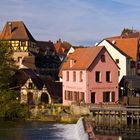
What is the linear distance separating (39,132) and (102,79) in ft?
65.2

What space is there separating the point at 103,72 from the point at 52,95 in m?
8.20

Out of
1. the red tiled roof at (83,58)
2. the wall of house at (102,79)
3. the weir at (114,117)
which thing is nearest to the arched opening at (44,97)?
the red tiled roof at (83,58)

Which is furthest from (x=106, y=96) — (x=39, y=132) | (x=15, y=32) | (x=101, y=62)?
(x=15, y=32)

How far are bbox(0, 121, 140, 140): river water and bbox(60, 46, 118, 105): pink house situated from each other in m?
9.95

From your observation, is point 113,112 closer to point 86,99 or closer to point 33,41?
point 86,99

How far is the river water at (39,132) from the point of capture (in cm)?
4491

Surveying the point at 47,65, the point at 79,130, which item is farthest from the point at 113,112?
the point at 47,65

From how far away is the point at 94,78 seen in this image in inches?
2596

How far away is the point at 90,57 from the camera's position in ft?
218

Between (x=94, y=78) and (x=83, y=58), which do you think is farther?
(x=83, y=58)

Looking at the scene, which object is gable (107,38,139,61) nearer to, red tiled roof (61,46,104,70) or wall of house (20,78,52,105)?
red tiled roof (61,46,104,70)

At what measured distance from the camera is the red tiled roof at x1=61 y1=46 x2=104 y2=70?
66.0 m

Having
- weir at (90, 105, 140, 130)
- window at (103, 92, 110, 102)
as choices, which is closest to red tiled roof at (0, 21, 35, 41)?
window at (103, 92, 110, 102)

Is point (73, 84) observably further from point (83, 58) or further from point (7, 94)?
point (7, 94)
